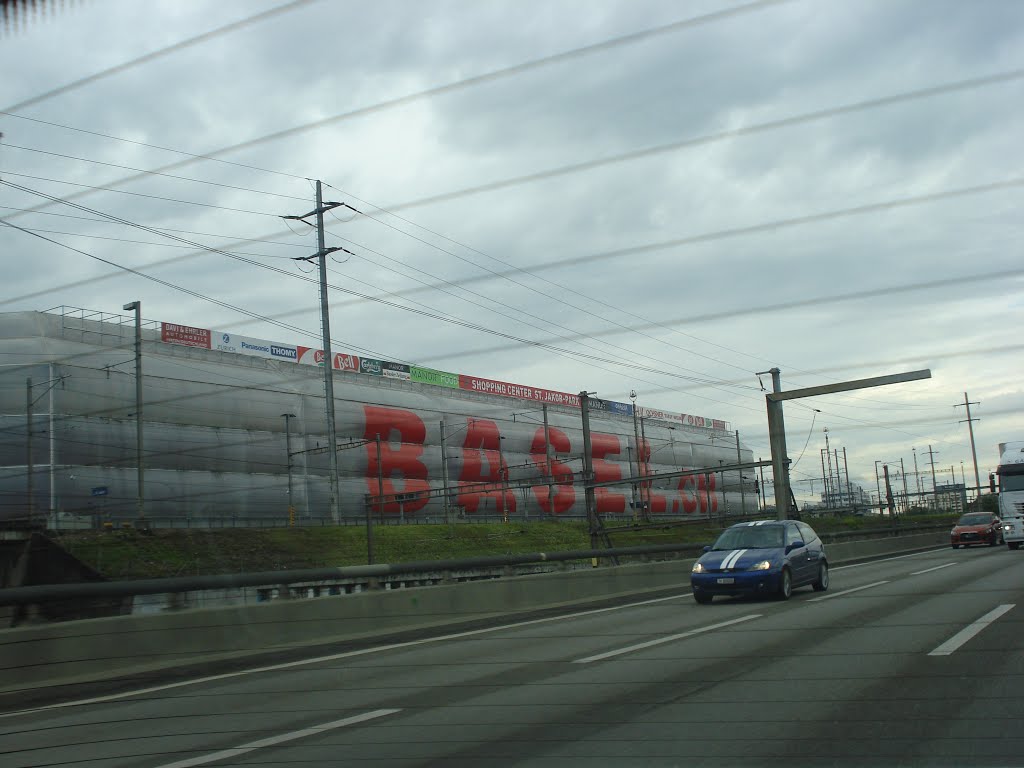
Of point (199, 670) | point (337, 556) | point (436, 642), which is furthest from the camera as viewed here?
point (337, 556)

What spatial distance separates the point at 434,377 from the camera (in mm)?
102250

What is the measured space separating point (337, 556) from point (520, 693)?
33.5 metres

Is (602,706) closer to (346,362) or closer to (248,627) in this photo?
(248,627)

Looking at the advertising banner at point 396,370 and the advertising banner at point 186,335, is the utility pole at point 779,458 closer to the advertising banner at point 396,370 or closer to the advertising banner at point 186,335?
the advertising banner at point 186,335

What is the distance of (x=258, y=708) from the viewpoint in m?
8.72

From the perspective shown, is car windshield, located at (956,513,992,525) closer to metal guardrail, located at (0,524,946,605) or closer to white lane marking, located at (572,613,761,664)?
metal guardrail, located at (0,524,946,605)

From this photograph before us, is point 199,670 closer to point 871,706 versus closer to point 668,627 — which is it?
point 668,627

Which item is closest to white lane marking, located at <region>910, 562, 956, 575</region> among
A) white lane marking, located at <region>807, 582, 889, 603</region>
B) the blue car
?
white lane marking, located at <region>807, 582, 889, 603</region>

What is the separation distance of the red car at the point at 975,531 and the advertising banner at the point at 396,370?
199ft

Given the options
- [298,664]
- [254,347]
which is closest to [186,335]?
[254,347]

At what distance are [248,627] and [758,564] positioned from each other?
9697 mm

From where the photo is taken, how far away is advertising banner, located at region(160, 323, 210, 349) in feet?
236

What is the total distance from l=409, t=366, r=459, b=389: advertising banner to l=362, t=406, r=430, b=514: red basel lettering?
26.1m

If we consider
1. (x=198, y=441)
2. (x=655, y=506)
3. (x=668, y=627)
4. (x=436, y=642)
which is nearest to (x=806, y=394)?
(x=668, y=627)
